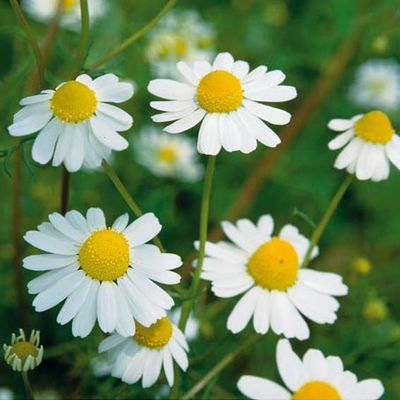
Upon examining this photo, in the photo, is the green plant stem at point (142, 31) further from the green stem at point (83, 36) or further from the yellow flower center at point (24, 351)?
the yellow flower center at point (24, 351)

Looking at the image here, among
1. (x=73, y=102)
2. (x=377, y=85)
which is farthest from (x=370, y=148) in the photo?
(x=377, y=85)

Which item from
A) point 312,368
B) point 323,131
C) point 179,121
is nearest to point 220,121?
point 179,121

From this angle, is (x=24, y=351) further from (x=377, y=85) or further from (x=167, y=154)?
(x=377, y=85)

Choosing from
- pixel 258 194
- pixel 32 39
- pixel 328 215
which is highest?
pixel 32 39

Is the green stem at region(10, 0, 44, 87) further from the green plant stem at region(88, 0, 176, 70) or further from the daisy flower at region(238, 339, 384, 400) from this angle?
the daisy flower at region(238, 339, 384, 400)

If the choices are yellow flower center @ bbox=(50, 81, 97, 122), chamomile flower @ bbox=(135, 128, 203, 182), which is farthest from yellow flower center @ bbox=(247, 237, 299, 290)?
chamomile flower @ bbox=(135, 128, 203, 182)
